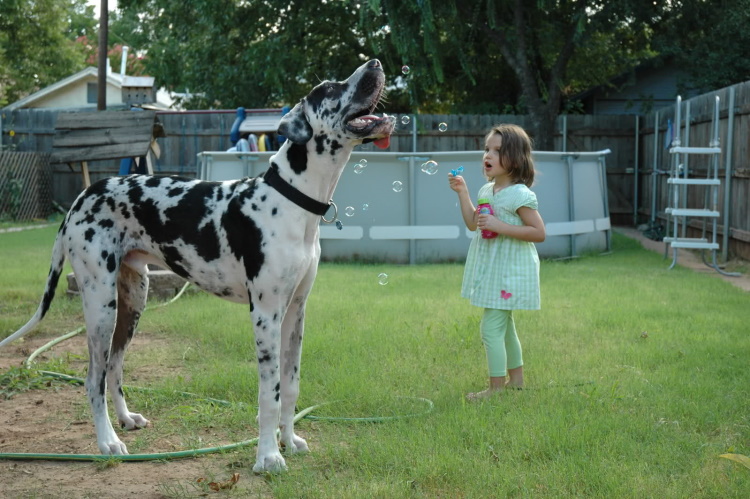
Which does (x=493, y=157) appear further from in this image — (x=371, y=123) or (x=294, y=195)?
(x=294, y=195)

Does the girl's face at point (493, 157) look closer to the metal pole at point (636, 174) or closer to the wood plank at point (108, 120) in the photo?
the wood plank at point (108, 120)

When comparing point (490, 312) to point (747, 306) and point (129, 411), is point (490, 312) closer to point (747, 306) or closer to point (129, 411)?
point (129, 411)

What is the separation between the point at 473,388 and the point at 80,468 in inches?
94.1

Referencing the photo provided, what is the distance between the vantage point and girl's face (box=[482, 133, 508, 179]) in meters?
5.02

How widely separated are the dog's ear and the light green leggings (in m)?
1.87

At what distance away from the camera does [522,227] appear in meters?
4.96

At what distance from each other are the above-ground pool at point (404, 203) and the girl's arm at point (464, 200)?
596 centimetres

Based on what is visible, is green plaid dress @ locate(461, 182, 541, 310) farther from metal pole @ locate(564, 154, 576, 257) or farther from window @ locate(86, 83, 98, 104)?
window @ locate(86, 83, 98, 104)

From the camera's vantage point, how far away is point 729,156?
11.8 meters

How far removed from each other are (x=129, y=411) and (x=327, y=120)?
88.3 inches

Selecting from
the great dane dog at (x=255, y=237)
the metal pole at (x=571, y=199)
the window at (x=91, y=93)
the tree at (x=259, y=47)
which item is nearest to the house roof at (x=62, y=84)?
the window at (x=91, y=93)

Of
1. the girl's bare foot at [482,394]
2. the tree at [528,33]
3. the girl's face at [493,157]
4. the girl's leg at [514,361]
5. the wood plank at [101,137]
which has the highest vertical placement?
the tree at [528,33]

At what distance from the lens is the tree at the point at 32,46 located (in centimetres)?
3150

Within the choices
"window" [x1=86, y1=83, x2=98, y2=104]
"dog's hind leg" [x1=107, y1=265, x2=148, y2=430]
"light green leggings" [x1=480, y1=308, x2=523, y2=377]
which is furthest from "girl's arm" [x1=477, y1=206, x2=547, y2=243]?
"window" [x1=86, y1=83, x2=98, y2=104]
